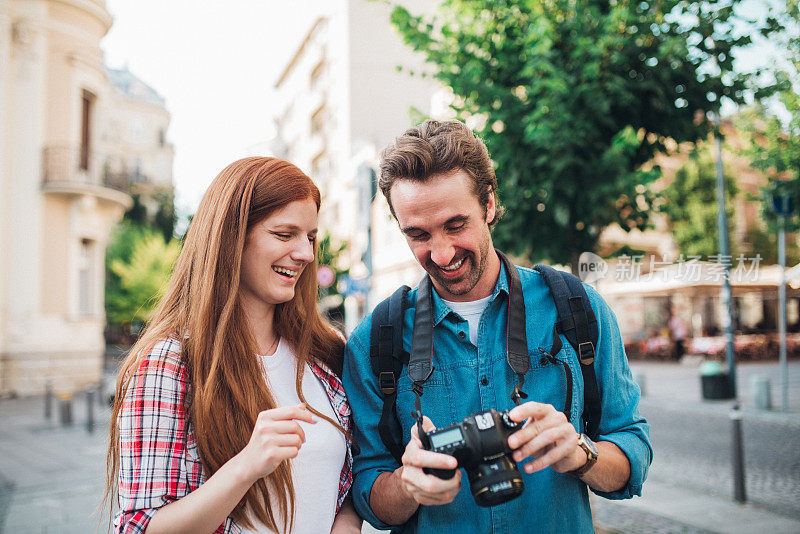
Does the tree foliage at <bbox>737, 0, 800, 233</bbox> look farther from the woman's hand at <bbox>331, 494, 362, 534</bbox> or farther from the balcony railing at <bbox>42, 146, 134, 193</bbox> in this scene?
the balcony railing at <bbox>42, 146, 134, 193</bbox>

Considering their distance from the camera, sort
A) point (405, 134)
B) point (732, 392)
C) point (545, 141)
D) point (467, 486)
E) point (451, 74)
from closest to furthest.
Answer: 1. point (467, 486)
2. point (405, 134)
3. point (545, 141)
4. point (451, 74)
5. point (732, 392)

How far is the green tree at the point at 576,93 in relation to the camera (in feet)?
15.9

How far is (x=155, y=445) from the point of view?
185cm

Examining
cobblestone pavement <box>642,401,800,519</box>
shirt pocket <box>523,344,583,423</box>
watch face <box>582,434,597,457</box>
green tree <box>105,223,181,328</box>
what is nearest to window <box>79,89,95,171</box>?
green tree <box>105,223,181,328</box>

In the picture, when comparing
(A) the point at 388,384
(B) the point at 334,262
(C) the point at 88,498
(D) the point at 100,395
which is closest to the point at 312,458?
(A) the point at 388,384

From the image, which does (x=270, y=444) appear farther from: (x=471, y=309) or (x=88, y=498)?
(x=88, y=498)

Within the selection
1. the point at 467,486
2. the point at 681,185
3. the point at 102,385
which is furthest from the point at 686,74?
the point at 681,185

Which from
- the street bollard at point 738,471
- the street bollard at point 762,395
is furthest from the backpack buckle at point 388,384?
the street bollard at point 762,395

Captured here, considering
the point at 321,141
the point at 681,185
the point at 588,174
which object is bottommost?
the point at 588,174

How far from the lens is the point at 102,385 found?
17359mm

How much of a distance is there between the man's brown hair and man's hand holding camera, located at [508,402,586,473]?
2.70ft

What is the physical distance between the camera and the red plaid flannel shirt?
1.82 m

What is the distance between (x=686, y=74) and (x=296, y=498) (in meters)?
4.48

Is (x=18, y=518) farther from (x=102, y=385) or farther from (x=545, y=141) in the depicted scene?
(x=102, y=385)
